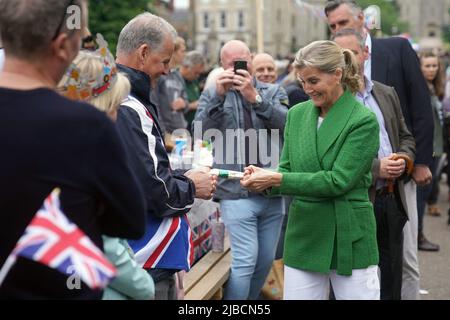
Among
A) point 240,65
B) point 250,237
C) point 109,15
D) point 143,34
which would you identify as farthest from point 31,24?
point 109,15

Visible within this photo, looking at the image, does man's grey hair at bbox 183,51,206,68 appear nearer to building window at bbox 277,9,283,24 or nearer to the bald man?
the bald man

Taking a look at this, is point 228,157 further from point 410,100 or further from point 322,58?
point 322,58

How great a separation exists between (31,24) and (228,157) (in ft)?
10.1

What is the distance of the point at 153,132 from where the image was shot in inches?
121

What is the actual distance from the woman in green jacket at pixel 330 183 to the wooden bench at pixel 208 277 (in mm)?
1184

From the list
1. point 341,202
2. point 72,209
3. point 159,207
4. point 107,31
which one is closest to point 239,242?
point 341,202

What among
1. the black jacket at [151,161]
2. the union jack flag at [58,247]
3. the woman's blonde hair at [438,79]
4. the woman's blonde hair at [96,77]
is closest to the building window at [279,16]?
the woman's blonde hair at [438,79]

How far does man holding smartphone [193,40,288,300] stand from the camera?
4684mm

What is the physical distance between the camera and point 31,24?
1.84 meters

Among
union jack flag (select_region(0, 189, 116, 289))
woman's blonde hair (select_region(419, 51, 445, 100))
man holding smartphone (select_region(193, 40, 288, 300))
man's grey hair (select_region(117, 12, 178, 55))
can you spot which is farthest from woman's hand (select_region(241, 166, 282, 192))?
woman's blonde hair (select_region(419, 51, 445, 100))

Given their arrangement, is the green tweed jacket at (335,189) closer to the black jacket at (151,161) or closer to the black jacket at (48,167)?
the black jacket at (151,161)

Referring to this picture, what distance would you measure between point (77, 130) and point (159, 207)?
4.28 ft

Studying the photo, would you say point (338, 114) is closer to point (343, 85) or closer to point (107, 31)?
point (343, 85)

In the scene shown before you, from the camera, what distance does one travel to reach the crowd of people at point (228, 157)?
1.83 metres
